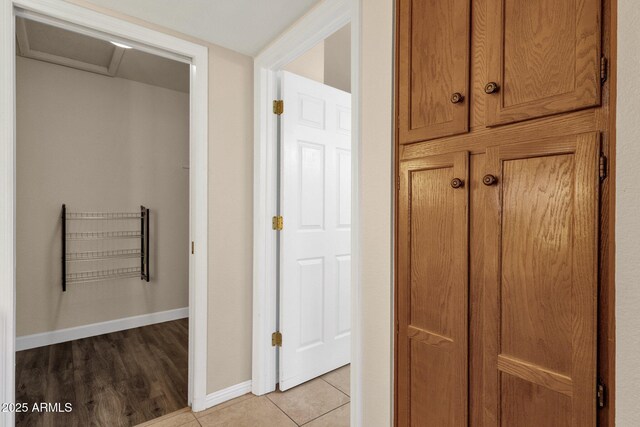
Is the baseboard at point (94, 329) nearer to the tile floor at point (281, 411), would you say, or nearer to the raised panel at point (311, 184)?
the tile floor at point (281, 411)

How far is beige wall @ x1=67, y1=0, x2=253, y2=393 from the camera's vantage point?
212cm

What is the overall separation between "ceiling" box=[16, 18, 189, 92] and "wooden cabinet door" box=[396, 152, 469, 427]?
8.88 ft

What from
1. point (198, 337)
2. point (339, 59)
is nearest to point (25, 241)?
point (198, 337)

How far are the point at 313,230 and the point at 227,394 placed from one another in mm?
1171

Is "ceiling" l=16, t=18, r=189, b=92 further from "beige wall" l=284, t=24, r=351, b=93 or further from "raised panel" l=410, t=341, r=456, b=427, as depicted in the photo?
"raised panel" l=410, t=341, r=456, b=427

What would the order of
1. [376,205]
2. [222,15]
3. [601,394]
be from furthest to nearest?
[222,15] < [376,205] < [601,394]

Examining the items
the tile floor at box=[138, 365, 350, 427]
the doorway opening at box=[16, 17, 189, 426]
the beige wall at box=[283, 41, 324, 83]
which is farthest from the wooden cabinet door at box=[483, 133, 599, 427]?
the doorway opening at box=[16, 17, 189, 426]

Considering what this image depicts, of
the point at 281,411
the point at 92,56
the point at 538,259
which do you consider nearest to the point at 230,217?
the point at 281,411

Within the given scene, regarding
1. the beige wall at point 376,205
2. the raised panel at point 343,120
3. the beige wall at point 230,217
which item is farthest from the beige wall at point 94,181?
the beige wall at point 376,205

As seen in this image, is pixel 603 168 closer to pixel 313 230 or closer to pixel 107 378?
pixel 313 230

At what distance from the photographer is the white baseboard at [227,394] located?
2067mm

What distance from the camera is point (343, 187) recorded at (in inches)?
99.1

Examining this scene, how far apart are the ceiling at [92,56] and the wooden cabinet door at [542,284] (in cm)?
298

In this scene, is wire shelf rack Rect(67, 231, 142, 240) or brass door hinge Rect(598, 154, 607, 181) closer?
brass door hinge Rect(598, 154, 607, 181)
